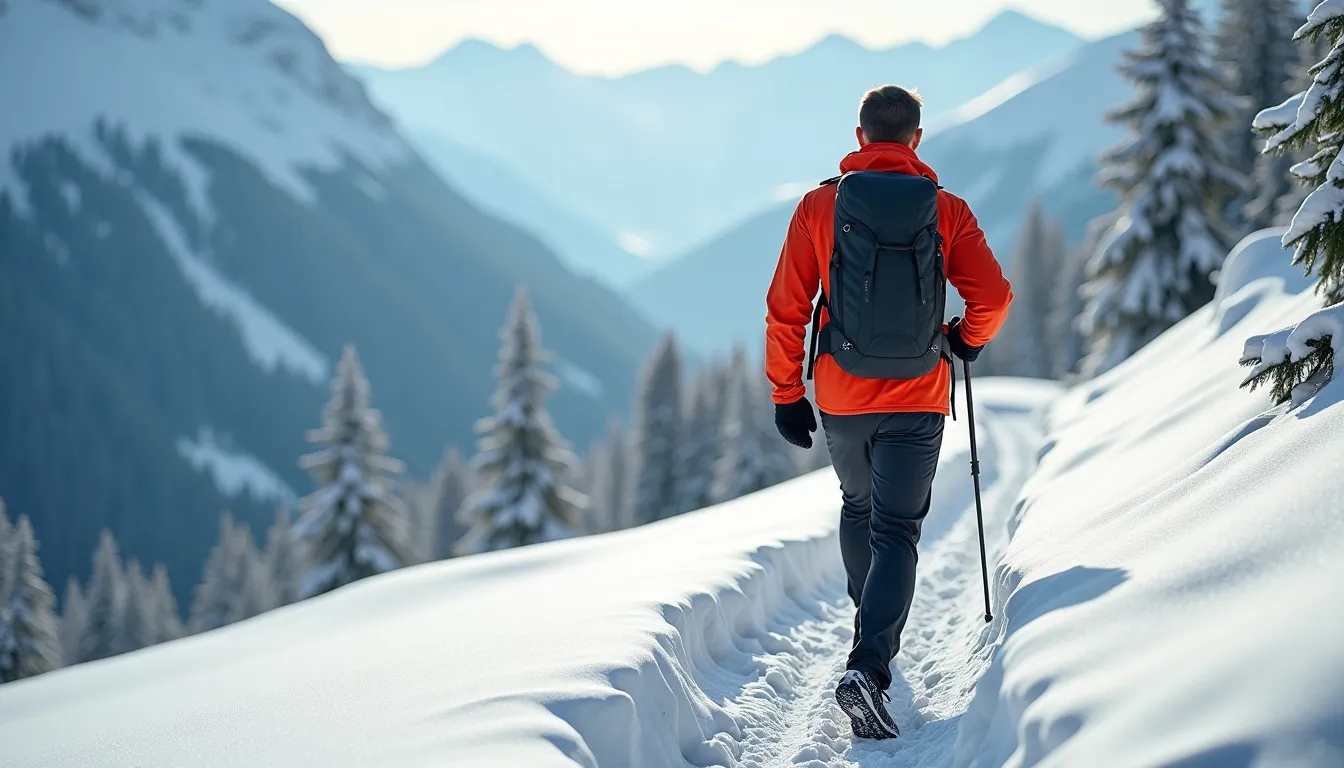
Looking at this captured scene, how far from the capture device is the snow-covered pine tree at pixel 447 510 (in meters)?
49.8

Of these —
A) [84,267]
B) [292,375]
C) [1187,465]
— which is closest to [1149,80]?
[1187,465]

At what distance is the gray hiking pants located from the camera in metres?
4.11

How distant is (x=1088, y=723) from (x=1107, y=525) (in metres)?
1.97

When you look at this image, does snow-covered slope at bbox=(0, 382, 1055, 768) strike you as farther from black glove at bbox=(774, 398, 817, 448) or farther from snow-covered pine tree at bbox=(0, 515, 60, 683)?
snow-covered pine tree at bbox=(0, 515, 60, 683)

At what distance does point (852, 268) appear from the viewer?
4004 mm

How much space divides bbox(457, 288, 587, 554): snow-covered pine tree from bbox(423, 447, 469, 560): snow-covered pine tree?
2668 cm

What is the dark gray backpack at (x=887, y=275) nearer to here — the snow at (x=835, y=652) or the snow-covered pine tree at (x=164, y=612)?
the snow at (x=835, y=652)

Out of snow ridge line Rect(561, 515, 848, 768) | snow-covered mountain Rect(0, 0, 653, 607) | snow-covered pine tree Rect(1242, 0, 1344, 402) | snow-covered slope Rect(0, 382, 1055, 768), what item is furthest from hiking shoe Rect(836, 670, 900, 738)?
snow-covered mountain Rect(0, 0, 653, 607)

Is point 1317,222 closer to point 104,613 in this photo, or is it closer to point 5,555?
point 5,555

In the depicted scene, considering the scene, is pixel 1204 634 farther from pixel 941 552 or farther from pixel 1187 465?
pixel 941 552

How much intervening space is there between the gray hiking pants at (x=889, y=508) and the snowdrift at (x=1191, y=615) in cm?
49

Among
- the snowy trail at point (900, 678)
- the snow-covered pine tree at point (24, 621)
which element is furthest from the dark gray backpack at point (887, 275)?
the snow-covered pine tree at point (24, 621)

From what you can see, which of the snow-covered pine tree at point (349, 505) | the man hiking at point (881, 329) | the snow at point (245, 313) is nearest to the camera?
the man hiking at point (881, 329)

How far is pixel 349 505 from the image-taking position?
22406 millimetres
